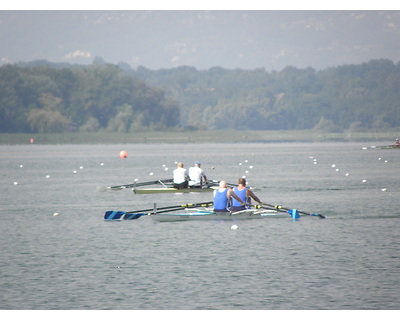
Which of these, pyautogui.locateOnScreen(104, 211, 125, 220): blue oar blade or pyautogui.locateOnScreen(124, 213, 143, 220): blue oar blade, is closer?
pyautogui.locateOnScreen(124, 213, 143, 220): blue oar blade

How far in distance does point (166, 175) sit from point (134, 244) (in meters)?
38.0

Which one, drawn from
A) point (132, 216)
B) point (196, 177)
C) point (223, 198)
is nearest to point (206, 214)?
point (223, 198)

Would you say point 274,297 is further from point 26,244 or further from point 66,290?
point 26,244

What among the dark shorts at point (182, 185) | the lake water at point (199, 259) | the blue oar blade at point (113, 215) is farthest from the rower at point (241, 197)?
the dark shorts at point (182, 185)

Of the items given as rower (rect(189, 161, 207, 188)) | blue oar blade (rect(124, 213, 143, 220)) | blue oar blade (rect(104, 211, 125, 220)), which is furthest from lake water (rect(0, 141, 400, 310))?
rower (rect(189, 161, 207, 188))

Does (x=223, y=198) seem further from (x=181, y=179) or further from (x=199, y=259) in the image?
(x=181, y=179)

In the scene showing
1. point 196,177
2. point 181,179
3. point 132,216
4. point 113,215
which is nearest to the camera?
point 132,216

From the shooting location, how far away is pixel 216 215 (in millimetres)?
31484

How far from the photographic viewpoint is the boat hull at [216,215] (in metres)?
31.3

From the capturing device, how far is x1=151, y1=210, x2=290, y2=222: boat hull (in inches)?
1232

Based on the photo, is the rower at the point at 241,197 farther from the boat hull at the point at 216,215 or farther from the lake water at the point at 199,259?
the lake water at the point at 199,259

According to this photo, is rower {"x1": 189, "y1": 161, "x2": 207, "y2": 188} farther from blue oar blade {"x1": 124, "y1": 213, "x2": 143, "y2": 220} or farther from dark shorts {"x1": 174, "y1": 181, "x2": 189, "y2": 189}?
blue oar blade {"x1": 124, "y1": 213, "x2": 143, "y2": 220}

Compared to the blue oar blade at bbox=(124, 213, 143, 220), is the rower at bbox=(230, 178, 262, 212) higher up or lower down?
higher up

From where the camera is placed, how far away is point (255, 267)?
22.8 m
